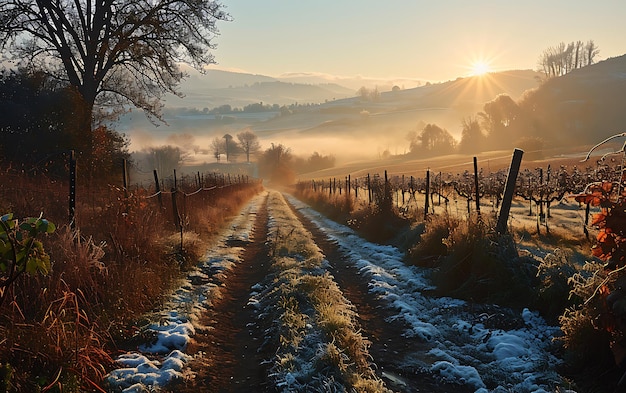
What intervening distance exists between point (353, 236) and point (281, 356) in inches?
443

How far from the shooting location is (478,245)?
8.55m

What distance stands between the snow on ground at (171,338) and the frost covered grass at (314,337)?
1.15 metres

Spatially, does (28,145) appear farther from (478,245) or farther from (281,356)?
(478,245)

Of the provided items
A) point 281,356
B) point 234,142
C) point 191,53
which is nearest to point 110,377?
point 281,356

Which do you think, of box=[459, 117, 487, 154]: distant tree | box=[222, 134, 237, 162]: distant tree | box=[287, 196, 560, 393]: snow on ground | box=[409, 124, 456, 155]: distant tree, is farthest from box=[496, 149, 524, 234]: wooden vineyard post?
box=[222, 134, 237, 162]: distant tree

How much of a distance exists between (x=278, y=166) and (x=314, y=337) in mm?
108662

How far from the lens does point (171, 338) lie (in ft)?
18.9

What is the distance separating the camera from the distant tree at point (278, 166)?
11053cm

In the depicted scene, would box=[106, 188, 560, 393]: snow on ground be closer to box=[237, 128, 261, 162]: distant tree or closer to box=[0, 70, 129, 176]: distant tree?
box=[0, 70, 129, 176]: distant tree

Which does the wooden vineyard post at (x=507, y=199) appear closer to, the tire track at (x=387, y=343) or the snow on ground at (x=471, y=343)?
the snow on ground at (x=471, y=343)

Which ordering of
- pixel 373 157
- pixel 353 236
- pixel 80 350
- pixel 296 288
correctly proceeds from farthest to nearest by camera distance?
Result: pixel 373 157
pixel 353 236
pixel 296 288
pixel 80 350

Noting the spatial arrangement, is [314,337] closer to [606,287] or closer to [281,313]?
[281,313]

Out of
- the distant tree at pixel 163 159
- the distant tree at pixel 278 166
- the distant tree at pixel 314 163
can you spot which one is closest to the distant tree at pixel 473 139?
the distant tree at pixel 314 163

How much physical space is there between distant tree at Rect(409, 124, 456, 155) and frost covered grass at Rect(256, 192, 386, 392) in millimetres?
108821
